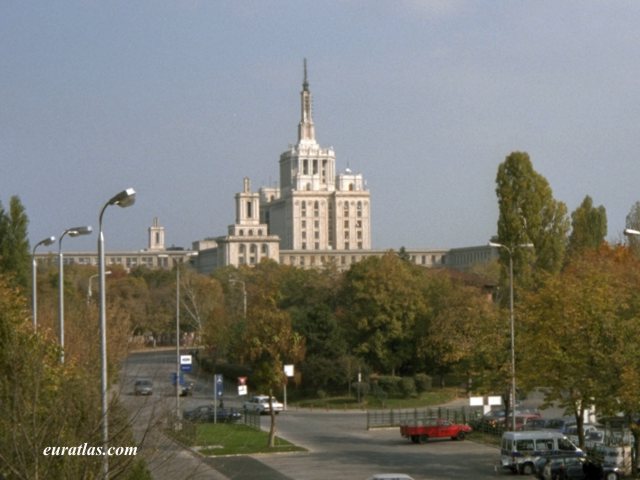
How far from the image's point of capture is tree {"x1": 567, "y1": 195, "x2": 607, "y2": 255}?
84625 millimetres

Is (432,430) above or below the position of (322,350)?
below

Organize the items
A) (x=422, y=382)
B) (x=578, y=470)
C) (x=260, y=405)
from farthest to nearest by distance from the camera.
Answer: (x=422, y=382) → (x=260, y=405) → (x=578, y=470)

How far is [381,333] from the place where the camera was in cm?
6906

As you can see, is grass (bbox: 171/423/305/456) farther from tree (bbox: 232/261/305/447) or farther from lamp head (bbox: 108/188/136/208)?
lamp head (bbox: 108/188/136/208)

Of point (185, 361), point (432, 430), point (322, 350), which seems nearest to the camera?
point (432, 430)

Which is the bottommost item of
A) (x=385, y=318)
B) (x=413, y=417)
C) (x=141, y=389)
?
(x=413, y=417)

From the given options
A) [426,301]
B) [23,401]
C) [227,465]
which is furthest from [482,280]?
[23,401]

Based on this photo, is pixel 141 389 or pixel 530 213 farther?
pixel 530 213

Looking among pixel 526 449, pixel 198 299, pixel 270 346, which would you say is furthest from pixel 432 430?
pixel 198 299

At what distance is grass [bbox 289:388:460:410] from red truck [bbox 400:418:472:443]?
17.4m

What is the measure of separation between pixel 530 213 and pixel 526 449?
35.3m

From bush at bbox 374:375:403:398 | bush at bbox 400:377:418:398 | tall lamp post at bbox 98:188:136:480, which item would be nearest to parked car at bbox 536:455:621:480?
tall lamp post at bbox 98:188:136:480

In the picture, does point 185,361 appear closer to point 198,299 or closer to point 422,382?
point 422,382

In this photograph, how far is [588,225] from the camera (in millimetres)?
84938
